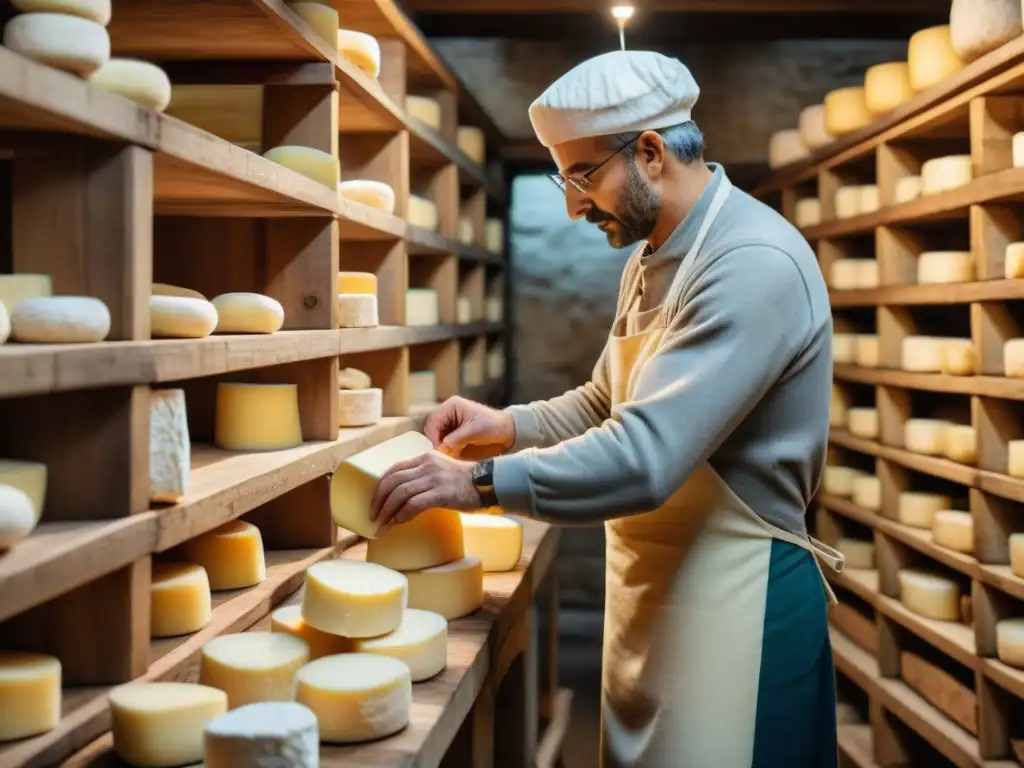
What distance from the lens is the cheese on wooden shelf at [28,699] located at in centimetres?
129

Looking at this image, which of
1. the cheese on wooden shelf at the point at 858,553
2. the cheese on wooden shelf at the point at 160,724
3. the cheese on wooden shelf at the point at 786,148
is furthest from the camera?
the cheese on wooden shelf at the point at 786,148

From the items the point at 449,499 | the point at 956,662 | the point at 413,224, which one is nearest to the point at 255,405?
the point at 449,499

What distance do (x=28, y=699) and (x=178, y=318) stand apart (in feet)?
2.07

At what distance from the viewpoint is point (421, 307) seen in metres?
3.60

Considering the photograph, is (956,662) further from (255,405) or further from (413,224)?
(255,405)

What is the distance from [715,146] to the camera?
5211 mm

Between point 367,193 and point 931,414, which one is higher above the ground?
point 367,193

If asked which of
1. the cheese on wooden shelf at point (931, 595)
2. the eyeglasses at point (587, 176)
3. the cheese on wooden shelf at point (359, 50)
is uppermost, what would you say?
the cheese on wooden shelf at point (359, 50)

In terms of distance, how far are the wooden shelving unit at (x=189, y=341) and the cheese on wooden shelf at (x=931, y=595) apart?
1.36 meters

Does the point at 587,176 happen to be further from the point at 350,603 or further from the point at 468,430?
the point at 350,603

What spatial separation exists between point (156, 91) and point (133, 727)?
893mm

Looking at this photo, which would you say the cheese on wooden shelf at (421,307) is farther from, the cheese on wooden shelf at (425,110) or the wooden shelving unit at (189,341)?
the cheese on wooden shelf at (425,110)

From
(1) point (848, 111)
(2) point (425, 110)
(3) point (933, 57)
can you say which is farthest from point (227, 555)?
(1) point (848, 111)

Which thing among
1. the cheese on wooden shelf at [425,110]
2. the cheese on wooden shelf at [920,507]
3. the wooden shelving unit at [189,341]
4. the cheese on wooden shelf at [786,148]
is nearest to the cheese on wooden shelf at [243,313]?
the wooden shelving unit at [189,341]
